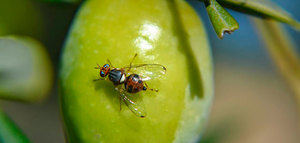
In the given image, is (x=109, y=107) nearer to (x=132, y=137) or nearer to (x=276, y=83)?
(x=132, y=137)

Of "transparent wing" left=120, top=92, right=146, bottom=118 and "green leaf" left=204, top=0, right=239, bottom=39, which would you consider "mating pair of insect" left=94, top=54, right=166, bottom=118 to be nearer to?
"transparent wing" left=120, top=92, right=146, bottom=118

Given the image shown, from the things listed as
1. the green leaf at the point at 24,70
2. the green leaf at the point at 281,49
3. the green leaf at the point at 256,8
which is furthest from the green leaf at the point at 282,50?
the green leaf at the point at 24,70

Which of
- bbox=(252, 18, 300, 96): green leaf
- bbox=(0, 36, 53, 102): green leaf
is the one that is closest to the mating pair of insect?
bbox=(0, 36, 53, 102): green leaf

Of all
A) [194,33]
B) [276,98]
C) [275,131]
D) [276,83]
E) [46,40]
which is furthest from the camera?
[276,83]

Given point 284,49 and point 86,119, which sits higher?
point 86,119

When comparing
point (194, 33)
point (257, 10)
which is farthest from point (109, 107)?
point (257, 10)

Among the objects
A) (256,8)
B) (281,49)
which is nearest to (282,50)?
(281,49)
